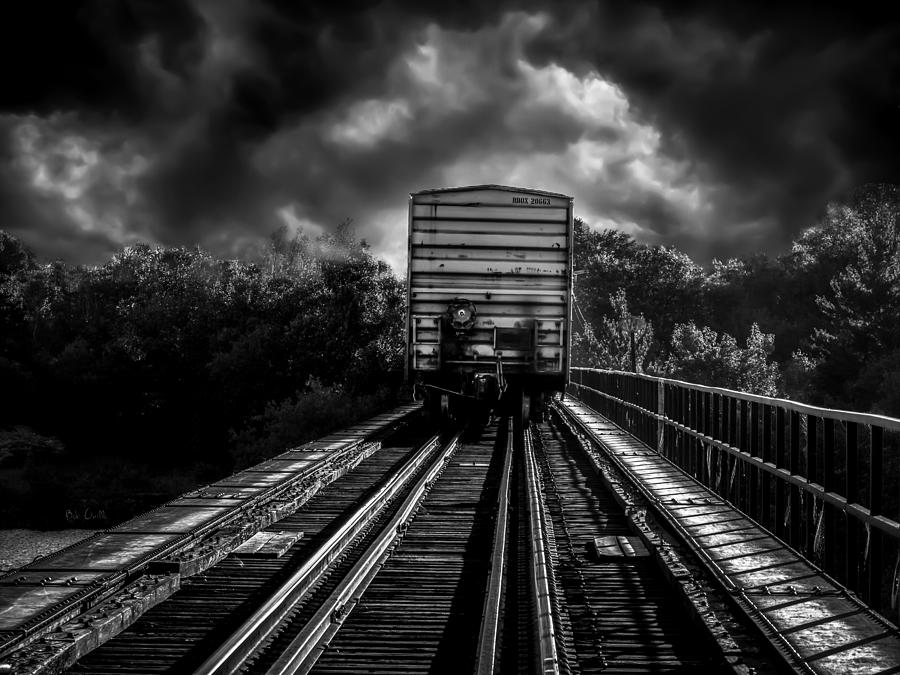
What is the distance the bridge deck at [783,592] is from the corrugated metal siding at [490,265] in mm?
6525

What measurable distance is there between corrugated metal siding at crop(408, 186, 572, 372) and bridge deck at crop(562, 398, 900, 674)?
6.53 meters

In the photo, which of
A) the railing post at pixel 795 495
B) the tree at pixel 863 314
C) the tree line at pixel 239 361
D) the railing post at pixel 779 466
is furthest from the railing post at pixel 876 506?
the tree at pixel 863 314

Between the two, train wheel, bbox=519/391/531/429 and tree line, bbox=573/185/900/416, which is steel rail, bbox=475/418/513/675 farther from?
tree line, bbox=573/185/900/416

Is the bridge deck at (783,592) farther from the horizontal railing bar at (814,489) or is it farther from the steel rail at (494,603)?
the steel rail at (494,603)

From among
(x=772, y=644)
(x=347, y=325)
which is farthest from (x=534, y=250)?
(x=347, y=325)

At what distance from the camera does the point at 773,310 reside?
2566 inches

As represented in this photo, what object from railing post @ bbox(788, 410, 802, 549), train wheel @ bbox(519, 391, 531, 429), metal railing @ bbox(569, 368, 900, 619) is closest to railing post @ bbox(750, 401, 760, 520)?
metal railing @ bbox(569, 368, 900, 619)

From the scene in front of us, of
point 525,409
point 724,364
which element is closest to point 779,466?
point 525,409

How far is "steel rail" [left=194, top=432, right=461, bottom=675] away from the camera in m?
4.14

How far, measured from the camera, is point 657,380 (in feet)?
39.9

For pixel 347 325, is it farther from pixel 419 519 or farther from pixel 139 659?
pixel 139 659

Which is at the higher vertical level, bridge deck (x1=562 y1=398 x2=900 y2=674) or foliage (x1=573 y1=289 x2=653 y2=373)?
foliage (x1=573 y1=289 x2=653 y2=373)

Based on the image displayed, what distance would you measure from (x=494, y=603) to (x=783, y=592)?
1774 millimetres

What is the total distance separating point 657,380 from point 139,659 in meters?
9.04
